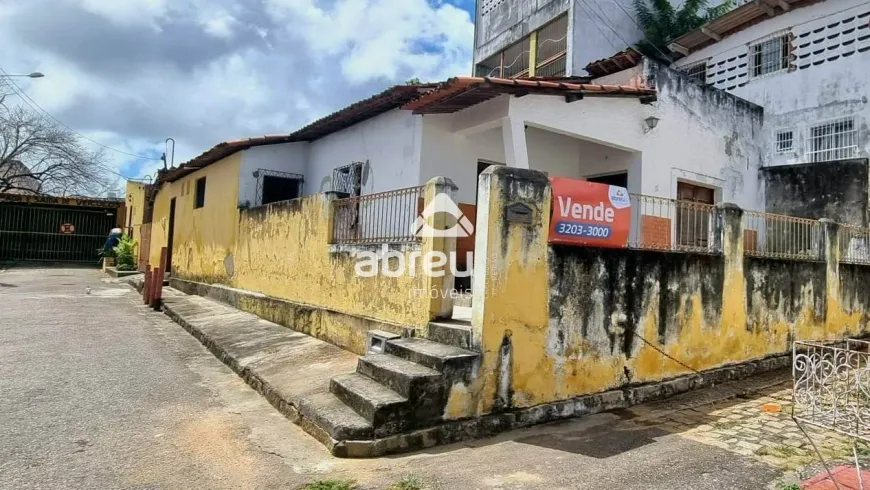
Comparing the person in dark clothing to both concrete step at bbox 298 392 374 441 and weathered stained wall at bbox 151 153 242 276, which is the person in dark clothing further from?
concrete step at bbox 298 392 374 441

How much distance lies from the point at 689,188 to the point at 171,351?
9.68 metres

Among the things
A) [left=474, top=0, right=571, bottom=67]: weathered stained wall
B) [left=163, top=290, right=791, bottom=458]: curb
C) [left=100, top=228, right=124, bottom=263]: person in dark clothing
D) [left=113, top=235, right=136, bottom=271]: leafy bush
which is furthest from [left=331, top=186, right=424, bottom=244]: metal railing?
[left=100, top=228, right=124, bottom=263]: person in dark clothing

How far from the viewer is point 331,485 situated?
3582mm

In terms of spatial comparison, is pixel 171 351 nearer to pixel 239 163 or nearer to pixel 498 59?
pixel 239 163

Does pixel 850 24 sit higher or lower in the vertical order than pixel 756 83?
Answer: higher

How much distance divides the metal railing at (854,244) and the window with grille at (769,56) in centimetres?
466

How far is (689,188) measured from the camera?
10562 mm

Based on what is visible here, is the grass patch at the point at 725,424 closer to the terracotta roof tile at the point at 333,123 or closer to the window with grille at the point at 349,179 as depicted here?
the terracotta roof tile at the point at 333,123

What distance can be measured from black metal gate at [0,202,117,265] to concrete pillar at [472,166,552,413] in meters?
26.2

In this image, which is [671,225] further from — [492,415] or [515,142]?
[492,415]

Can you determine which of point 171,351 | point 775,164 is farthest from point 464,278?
point 775,164

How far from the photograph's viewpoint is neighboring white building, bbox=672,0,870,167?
36.1 feet

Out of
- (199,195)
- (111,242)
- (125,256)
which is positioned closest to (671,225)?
(199,195)

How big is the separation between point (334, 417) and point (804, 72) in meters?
12.7
